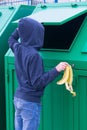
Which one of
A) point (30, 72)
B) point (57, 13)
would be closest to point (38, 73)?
point (30, 72)

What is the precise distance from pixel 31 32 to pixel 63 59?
460 millimetres

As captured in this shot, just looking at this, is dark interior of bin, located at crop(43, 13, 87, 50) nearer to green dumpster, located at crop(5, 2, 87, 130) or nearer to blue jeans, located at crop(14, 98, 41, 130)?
green dumpster, located at crop(5, 2, 87, 130)

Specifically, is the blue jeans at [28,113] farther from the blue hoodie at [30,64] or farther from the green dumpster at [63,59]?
the green dumpster at [63,59]

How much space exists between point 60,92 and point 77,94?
0.20m

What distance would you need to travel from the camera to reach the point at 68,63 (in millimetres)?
3051

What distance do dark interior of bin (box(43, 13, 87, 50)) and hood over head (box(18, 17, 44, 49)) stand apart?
0.66 meters

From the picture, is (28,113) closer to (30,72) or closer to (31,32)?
(30,72)

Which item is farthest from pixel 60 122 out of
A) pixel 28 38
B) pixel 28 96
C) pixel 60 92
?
pixel 28 38

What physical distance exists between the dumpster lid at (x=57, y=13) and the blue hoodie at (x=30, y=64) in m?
0.21

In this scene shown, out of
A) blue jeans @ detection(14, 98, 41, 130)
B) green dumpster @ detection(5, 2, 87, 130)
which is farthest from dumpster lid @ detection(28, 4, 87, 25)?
blue jeans @ detection(14, 98, 41, 130)

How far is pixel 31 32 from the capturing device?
281 centimetres

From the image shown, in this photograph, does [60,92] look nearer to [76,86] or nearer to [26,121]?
[76,86]

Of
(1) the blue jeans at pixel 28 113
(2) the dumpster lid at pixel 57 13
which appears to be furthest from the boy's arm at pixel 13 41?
(1) the blue jeans at pixel 28 113

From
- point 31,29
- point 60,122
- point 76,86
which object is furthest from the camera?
point 60,122
